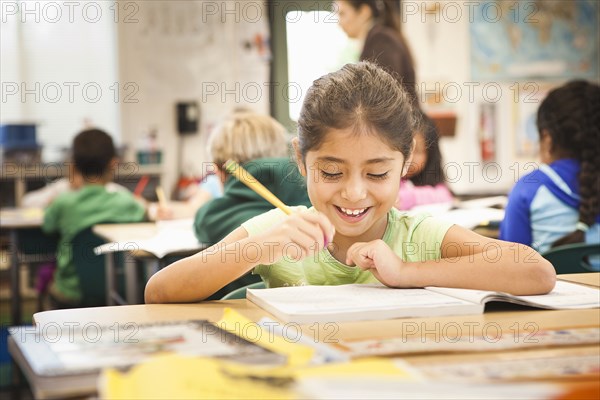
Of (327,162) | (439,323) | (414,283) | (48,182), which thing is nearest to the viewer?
(439,323)

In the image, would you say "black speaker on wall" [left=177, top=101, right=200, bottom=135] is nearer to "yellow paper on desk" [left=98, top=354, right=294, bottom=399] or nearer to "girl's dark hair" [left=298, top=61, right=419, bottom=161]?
"girl's dark hair" [left=298, top=61, right=419, bottom=161]

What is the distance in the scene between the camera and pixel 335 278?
155 cm

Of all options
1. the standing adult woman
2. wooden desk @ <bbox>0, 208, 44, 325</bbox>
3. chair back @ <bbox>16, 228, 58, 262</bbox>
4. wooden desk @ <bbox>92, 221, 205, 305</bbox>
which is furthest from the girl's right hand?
chair back @ <bbox>16, 228, 58, 262</bbox>

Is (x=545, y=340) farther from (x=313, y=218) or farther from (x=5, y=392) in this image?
(x=5, y=392)

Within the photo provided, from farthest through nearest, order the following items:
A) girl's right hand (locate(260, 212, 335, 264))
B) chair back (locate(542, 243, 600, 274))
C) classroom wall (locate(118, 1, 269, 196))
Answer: classroom wall (locate(118, 1, 269, 196)) → chair back (locate(542, 243, 600, 274)) → girl's right hand (locate(260, 212, 335, 264))

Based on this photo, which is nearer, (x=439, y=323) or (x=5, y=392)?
(x=439, y=323)

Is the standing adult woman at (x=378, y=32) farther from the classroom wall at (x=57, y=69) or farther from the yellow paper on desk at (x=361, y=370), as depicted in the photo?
the classroom wall at (x=57, y=69)

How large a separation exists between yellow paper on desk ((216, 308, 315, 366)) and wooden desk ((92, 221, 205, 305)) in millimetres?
1318

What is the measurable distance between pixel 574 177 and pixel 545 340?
5.68 feet

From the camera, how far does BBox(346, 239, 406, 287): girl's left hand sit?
132 cm

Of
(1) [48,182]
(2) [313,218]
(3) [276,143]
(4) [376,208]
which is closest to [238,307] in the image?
(2) [313,218]

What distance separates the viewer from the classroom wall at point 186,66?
6504 millimetres

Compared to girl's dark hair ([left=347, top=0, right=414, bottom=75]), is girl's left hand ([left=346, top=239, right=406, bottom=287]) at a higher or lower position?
lower

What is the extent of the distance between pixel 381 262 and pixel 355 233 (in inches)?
8.9
